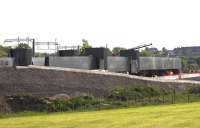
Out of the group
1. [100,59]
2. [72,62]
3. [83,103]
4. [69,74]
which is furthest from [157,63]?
[83,103]

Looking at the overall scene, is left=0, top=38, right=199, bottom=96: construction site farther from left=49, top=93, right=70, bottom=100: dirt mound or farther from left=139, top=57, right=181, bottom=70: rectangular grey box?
left=139, top=57, right=181, bottom=70: rectangular grey box

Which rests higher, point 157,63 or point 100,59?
point 100,59

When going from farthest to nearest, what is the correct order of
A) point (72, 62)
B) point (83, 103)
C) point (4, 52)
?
point (4, 52) < point (72, 62) < point (83, 103)

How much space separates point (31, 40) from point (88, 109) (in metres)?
50.2

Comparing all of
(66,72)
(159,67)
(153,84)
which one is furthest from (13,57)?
(159,67)

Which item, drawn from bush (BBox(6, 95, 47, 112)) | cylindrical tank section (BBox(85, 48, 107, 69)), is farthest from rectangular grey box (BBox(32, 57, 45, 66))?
bush (BBox(6, 95, 47, 112))

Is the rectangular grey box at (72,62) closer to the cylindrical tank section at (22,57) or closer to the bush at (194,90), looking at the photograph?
the cylindrical tank section at (22,57)

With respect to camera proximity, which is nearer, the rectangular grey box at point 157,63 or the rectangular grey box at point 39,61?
the rectangular grey box at point 39,61

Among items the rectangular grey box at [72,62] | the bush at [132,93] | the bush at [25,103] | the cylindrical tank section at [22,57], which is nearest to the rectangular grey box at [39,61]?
the rectangular grey box at [72,62]

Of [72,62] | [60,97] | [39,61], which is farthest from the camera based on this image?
[72,62]

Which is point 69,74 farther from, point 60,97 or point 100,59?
point 100,59

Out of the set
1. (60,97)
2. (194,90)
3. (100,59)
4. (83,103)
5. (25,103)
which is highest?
(100,59)

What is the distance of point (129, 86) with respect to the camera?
56.6 metres

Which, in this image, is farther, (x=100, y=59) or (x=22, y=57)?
(x=100, y=59)
